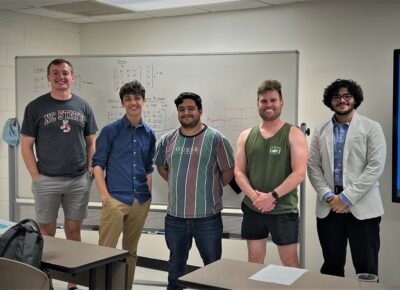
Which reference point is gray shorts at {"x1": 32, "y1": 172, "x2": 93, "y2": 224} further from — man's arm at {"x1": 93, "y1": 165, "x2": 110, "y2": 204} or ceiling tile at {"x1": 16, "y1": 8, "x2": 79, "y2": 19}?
ceiling tile at {"x1": 16, "y1": 8, "x2": 79, "y2": 19}

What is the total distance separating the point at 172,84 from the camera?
4.22 m

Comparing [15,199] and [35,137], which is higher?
[35,137]

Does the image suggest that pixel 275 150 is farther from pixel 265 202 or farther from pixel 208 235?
pixel 208 235

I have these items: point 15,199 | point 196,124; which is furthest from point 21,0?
point 196,124

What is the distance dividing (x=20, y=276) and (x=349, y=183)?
6.55ft

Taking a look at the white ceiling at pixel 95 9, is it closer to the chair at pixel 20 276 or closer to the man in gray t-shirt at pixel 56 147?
the man in gray t-shirt at pixel 56 147

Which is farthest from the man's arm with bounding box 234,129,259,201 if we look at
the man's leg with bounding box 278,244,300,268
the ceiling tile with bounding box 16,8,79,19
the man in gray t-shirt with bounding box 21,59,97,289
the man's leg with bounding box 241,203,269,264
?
the ceiling tile with bounding box 16,8,79,19

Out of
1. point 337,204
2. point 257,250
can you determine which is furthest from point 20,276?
point 337,204

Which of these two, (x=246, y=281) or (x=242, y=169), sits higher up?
(x=242, y=169)

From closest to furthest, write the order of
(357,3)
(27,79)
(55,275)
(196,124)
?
1. (55,275)
2. (196,124)
3. (357,3)
4. (27,79)

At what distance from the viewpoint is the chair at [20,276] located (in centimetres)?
214

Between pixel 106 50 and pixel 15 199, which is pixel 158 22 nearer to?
pixel 106 50

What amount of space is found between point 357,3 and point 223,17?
1.18 meters

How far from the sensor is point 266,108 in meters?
3.20
